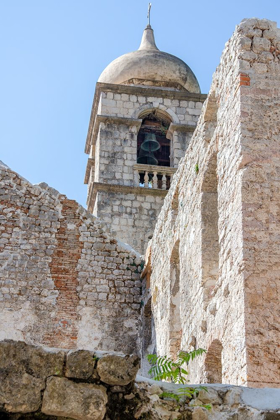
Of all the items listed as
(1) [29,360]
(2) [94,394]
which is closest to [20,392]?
(1) [29,360]

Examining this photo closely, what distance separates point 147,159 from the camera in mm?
21203

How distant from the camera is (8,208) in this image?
13750mm

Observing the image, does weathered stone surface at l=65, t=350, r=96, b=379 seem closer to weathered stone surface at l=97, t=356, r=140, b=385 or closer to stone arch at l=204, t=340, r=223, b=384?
weathered stone surface at l=97, t=356, r=140, b=385

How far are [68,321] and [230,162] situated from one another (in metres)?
4.93

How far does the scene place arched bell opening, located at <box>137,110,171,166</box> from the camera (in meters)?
21.2

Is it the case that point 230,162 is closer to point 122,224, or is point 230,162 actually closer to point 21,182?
point 21,182

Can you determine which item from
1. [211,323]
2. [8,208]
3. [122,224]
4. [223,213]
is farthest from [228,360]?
[122,224]

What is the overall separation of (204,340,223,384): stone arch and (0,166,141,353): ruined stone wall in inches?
158

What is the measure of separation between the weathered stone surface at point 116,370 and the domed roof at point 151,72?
18028mm

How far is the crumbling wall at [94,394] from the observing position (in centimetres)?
470

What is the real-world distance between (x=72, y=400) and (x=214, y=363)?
189 inches

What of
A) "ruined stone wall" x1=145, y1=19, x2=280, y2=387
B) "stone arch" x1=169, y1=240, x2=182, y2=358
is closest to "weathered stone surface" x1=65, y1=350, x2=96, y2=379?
"ruined stone wall" x1=145, y1=19, x2=280, y2=387

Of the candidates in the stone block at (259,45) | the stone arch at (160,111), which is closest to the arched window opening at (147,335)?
the stone block at (259,45)

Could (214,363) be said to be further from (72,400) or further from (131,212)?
(131,212)
